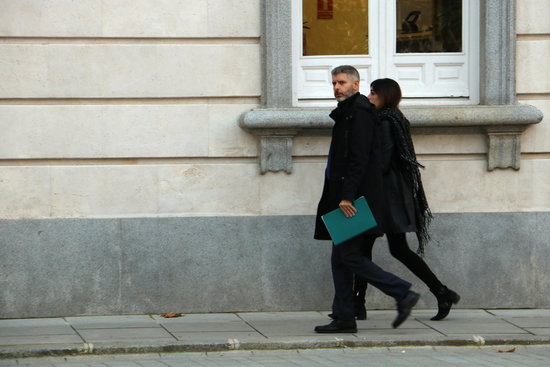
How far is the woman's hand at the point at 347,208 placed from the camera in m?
8.31

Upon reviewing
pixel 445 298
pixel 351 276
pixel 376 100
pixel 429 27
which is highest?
pixel 429 27

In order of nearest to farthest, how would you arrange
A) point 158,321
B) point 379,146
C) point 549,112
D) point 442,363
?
1. point 442,363
2. point 379,146
3. point 158,321
4. point 549,112

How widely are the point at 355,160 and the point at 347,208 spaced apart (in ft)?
1.12

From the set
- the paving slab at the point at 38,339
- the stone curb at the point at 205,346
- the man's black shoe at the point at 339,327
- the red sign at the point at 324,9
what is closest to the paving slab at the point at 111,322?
the paving slab at the point at 38,339

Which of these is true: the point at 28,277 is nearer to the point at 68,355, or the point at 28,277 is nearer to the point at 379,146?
the point at 68,355

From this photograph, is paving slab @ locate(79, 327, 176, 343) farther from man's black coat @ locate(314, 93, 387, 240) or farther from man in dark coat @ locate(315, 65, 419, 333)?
man's black coat @ locate(314, 93, 387, 240)

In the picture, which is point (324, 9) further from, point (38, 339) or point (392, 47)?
point (38, 339)

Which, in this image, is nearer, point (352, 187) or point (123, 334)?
point (352, 187)

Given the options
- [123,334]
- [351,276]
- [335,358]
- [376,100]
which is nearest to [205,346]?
[123,334]

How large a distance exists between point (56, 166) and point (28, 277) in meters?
0.91

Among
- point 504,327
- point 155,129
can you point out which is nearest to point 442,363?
point 504,327

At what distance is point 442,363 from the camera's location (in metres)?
7.69

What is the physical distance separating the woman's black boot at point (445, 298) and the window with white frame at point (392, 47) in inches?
69.3

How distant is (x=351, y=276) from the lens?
859cm
